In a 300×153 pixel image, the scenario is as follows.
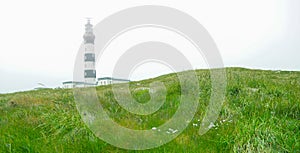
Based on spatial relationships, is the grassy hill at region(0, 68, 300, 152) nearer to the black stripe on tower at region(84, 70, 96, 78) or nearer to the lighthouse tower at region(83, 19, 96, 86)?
the lighthouse tower at region(83, 19, 96, 86)

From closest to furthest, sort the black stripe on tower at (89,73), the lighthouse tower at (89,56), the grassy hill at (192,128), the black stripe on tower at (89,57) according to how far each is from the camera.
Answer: the grassy hill at (192,128)
the black stripe on tower at (89,73)
the lighthouse tower at (89,56)
the black stripe on tower at (89,57)

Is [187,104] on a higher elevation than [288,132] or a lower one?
higher

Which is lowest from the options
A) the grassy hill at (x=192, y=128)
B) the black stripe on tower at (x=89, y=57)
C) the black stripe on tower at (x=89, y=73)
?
the grassy hill at (x=192, y=128)

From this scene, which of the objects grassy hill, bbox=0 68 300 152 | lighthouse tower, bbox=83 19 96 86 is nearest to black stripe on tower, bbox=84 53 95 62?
lighthouse tower, bbox=83 19 96 86

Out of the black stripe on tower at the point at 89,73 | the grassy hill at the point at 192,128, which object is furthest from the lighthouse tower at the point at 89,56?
the grassy hill at the point at 192,128

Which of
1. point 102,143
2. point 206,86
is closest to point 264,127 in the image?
point 102,143

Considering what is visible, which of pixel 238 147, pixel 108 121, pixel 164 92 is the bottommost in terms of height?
pixel 238 147

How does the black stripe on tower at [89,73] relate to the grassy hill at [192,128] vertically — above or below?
above

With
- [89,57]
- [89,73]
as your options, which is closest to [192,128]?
[89,73]

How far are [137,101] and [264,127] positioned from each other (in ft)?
14.3

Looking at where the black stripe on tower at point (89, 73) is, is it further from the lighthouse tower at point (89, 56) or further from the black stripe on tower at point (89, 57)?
the black stripe on tower at point (89, 57)

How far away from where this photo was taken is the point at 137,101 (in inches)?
372

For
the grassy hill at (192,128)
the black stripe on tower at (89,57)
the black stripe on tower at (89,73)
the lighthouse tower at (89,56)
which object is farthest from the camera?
the black stripe on tower at (89,57)

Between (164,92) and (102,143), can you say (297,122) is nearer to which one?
(102,143)
